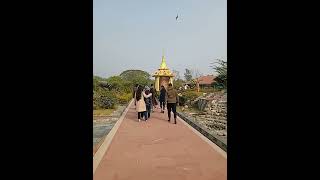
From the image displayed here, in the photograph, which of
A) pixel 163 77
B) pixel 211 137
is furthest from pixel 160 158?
pixel 163 77

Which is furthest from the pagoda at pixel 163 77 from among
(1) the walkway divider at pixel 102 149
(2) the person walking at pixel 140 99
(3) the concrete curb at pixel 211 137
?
(1) the walkway divider at pixel 102 149

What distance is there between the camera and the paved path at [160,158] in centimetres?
552

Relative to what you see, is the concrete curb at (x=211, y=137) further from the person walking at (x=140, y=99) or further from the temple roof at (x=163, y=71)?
the temple roof at (x=163, y=71)

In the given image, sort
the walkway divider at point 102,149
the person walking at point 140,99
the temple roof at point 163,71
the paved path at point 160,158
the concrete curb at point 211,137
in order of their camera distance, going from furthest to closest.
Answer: the temple roof at point 163,71
the person walking at point 140,99
the concrete curb at point 211,137
the walkway divider at point 102,149
the paved path at point 160,158

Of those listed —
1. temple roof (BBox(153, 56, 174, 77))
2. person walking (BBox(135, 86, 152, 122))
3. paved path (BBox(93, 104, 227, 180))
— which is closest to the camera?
paved path (BBox(93, 104, 227, 180))

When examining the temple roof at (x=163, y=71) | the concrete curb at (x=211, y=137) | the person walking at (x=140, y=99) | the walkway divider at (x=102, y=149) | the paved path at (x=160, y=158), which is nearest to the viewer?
the paved path at (x=160, y=158)

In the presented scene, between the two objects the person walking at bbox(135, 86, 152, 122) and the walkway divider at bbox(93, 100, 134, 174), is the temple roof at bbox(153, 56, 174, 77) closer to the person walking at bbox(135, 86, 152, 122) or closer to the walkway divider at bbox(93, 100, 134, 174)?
the person walking at bbox(135, 86, 152, 122)

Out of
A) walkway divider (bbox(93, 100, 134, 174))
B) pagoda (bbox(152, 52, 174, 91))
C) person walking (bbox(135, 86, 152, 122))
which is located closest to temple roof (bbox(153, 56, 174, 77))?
pagoda (bbox(152, 52, 174, 91))

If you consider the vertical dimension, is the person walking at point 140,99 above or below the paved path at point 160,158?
above

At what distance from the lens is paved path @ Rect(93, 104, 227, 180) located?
5520 mm
